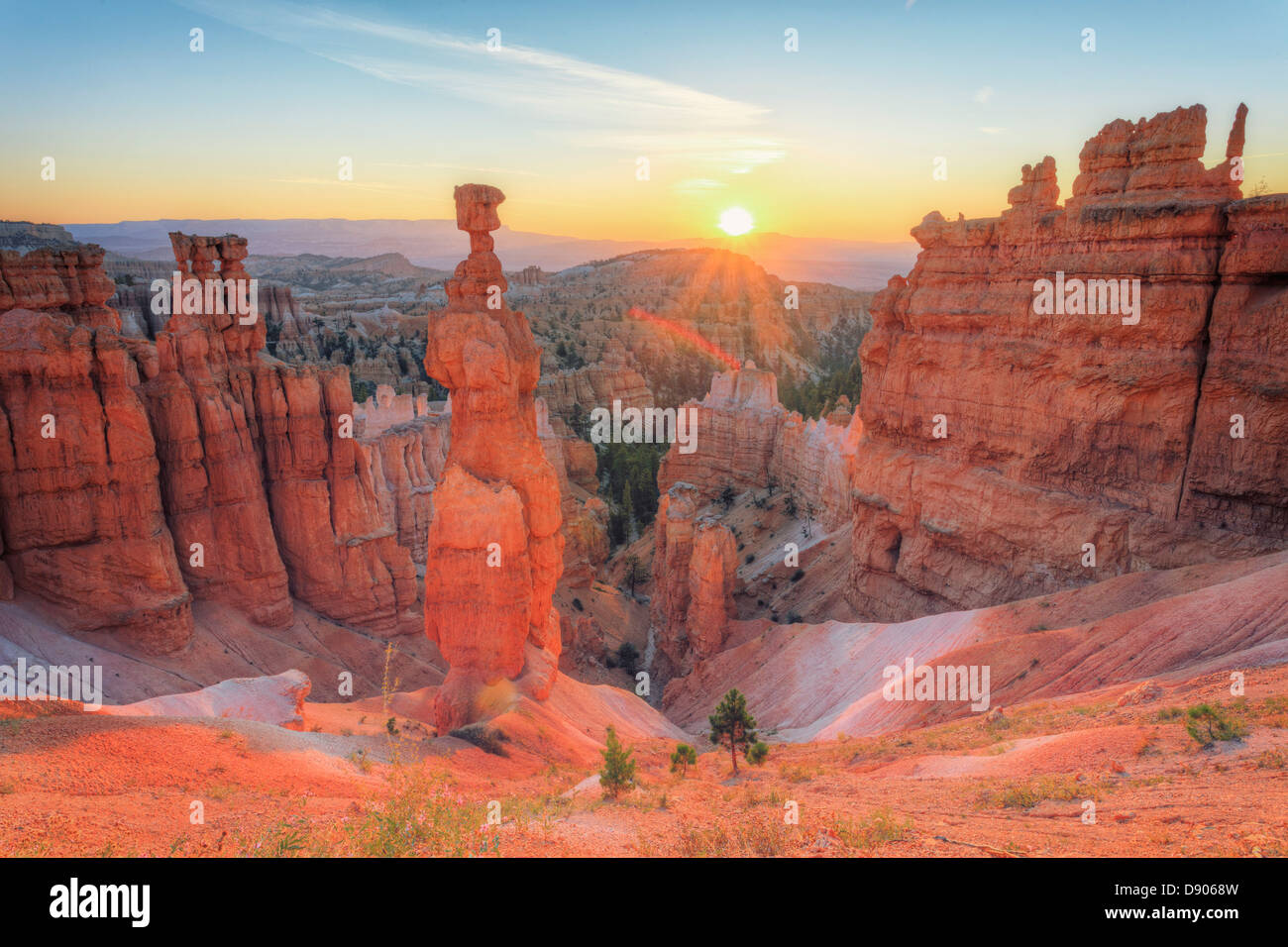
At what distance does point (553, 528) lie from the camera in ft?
64.1

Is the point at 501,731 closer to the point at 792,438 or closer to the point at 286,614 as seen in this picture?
the point at 286,614

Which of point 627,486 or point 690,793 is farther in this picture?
A: point 627,486

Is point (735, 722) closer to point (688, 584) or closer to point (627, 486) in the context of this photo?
point (688, 584)

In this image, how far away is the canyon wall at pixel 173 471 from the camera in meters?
17.8

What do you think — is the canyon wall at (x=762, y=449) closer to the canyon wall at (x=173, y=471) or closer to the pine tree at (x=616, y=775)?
the canyon wall at (x=173, y=471)

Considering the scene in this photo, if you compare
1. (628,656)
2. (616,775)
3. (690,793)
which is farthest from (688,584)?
(616,775)

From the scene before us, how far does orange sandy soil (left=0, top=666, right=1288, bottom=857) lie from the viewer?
6.84 metres

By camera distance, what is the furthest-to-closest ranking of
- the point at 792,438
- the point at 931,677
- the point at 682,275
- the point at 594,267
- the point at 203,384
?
1. the point at 594,267
2. the point at 682,275
3. the point at 792,438
4. the point at 203,384
5. the point at 931,677

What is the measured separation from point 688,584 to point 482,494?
1490 cm

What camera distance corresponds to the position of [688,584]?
30812 mm

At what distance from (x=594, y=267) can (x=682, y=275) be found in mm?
45395

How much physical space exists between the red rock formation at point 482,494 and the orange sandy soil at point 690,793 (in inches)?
157
